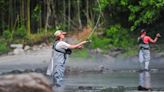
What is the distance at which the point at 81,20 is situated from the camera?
109 feet

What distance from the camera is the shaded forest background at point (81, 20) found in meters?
28.5

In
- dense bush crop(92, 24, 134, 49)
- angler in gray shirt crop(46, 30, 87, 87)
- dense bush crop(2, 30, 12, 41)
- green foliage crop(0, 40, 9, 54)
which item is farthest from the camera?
dense bush crop(2, 30, 12, 41)

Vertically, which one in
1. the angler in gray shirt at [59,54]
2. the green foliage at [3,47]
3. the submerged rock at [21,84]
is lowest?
the green foliage at [3,47]

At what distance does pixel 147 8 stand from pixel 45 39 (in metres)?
6.80

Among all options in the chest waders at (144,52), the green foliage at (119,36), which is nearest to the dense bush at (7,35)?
the green foliage at (119,36)

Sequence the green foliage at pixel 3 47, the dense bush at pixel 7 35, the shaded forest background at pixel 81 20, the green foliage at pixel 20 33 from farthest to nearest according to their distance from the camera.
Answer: the dense bush at pixel 7 35, the green foliage at pixel 20 33, the green foliage at pixel 3 47, the shaded forest background at pixel 81 20

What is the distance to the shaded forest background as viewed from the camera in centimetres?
2855

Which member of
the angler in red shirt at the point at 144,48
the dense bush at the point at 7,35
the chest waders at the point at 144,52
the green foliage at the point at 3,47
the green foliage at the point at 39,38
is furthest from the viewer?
the dense bush at the point at 7,35

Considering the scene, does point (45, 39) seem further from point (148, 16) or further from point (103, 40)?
point (148, 16)

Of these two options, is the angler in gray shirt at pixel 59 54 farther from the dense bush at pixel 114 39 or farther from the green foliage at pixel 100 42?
the green foliage at pixel 100 42

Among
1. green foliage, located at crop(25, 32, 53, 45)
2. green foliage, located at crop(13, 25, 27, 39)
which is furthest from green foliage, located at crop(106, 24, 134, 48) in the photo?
green foliage, located at crop(13, 25, 27, 39)

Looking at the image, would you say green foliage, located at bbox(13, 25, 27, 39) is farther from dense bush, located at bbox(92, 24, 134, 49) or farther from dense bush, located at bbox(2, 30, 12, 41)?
dense bush, located at bbox(92, 24, 134, 49)

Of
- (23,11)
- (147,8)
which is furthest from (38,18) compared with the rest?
(147,8)

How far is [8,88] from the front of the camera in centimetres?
399
